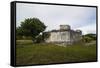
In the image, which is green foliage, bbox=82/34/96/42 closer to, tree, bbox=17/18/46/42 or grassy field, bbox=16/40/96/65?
grassy field, bbox=16/40/96/65

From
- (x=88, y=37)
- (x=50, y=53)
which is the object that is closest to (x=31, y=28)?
(x=50, y=53)

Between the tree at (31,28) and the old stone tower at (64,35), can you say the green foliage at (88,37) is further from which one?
the tree at (31,28)

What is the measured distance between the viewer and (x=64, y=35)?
2377mm

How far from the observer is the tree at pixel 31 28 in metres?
2.19

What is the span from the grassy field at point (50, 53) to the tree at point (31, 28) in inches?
2.9

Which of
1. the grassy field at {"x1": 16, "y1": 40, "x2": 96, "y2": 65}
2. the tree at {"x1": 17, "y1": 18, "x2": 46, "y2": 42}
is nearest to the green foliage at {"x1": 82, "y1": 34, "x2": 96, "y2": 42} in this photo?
the grassy field at {"x1": 16, "y1": 40, "x2": 96, "y2": 65}

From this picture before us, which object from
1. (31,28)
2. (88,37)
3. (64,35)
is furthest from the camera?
(88,37)

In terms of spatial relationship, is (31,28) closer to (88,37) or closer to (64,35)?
(64,35)

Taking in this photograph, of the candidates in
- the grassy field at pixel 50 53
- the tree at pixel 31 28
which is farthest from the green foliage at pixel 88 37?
the tree at pixel 31 28

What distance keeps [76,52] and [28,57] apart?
525 millimetres

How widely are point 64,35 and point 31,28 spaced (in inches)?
14.1

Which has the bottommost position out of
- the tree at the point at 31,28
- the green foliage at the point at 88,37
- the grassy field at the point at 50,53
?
the grassy field at the point at 50,53

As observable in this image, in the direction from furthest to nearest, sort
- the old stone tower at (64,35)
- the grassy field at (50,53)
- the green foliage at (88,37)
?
the green foliage at (88,37) < the old stone tower at (64,35) < the grassy field at (50,53)
